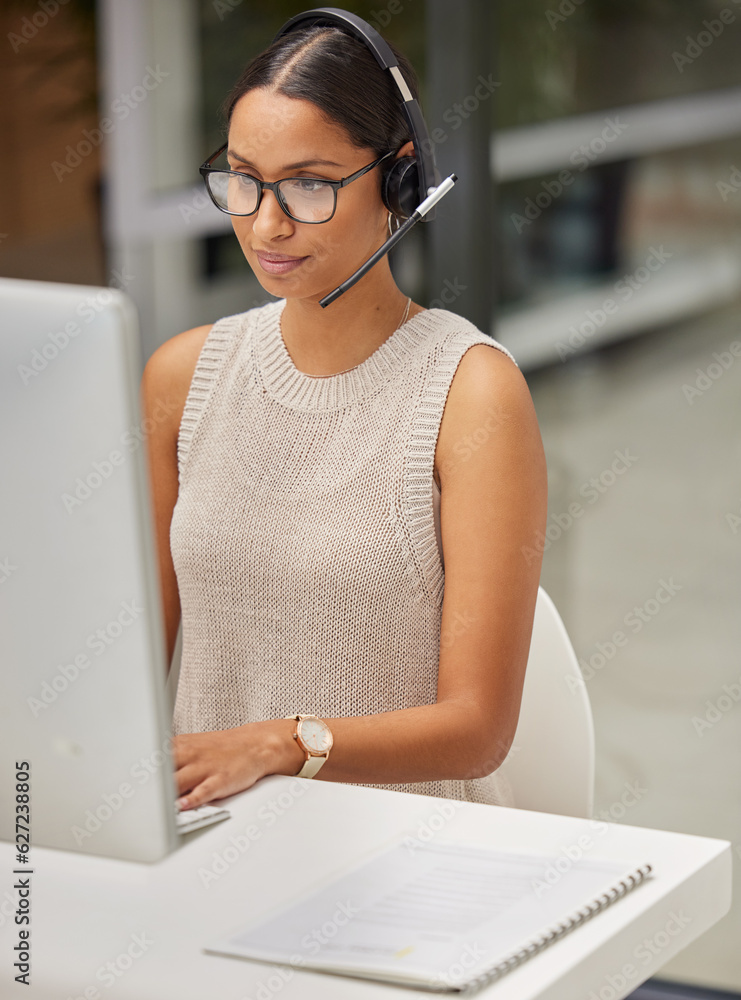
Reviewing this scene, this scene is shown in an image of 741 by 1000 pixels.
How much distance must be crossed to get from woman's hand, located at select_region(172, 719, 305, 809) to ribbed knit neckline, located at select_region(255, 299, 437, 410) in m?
0.46

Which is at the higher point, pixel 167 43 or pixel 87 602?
pixel 167 43

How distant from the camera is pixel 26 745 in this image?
0.72 meters

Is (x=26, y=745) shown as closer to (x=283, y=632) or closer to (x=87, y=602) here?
(x=87, y=602)

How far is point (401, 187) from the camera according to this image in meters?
1.29

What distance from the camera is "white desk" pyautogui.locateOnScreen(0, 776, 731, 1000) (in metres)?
0.67

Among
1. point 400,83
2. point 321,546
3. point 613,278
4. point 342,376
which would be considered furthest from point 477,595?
point 613,278

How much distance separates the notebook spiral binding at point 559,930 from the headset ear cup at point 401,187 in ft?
2.54

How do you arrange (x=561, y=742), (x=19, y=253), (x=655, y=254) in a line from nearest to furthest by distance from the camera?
(x=561, y=742) → (x=655, y=254) → (x=19, y=253)

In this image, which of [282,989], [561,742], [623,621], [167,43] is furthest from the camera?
[167,43]

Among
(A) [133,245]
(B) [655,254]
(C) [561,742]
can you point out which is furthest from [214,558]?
(A) [133,245]

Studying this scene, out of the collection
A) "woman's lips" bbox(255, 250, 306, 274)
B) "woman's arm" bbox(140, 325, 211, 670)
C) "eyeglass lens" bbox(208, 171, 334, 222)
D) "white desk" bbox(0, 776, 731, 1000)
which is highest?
"eyeglass lens" bbox(208, 171, 334, 222)

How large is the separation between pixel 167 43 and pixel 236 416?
1459 mm

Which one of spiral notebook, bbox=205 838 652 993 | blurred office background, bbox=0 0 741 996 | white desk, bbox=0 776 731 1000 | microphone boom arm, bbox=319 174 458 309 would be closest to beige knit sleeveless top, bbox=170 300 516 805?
microphone boom arm, bbox=319 174 458 309

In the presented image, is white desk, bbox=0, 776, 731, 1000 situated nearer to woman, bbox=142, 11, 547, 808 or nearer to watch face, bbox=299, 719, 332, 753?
watch face, bbox=299, 719, 332, 753
